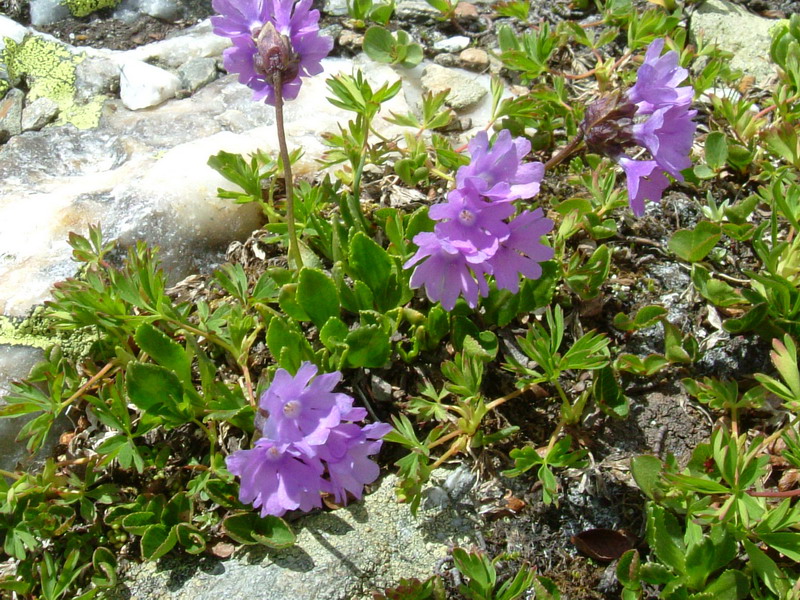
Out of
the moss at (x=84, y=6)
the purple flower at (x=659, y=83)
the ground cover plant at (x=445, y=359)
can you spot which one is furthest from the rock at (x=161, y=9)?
the purple flower at (x=659, y=83)

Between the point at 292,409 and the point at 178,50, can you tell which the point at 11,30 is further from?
the point at 292,409

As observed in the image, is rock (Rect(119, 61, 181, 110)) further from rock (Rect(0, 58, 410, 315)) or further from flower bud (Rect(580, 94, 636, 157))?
flower bud (Rect(580, 94, 636, 157))

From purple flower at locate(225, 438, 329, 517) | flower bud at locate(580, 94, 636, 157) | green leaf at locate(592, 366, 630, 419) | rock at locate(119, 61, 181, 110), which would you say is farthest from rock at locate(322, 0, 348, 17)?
purple flower at locate(225, 438, 329, 517)

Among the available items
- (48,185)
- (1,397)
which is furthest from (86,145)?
(1,397)

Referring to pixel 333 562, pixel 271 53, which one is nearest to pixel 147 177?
pixel 271 53

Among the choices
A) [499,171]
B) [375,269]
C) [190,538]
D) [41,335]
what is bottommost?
[190,538]

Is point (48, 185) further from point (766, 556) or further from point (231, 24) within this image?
point (766, 556)
